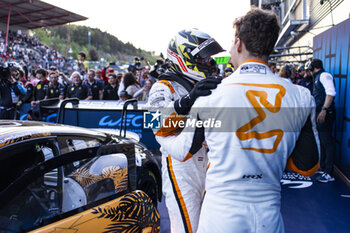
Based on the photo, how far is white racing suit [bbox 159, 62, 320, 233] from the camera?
120cm

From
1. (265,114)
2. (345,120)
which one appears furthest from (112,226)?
(345,120)

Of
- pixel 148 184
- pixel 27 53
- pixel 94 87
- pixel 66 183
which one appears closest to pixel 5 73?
pixel 94 87

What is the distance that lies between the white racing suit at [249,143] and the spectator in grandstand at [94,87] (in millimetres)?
6809

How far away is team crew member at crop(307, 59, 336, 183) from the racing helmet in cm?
342

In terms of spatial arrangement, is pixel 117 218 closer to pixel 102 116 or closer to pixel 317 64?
pixel 102 116

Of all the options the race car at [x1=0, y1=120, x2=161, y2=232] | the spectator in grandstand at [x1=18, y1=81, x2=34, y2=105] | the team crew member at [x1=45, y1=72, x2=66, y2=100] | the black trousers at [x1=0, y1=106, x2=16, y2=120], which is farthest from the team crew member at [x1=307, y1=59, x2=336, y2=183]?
the spectator in grandstand at [x1=18, y1=81, x2=34, y2=105]

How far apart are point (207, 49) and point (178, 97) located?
41 cm

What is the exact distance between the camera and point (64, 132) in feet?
7.09

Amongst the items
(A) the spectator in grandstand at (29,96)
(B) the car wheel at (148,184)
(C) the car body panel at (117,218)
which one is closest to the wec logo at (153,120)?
(C) the car body panel at (117,218)

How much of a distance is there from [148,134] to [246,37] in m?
4.81

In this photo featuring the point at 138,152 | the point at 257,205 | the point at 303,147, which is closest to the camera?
the point at 257,205

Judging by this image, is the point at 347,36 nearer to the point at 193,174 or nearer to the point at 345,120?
the point at 345,120

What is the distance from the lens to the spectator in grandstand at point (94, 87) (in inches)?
302

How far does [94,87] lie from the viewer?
7.70 metres
